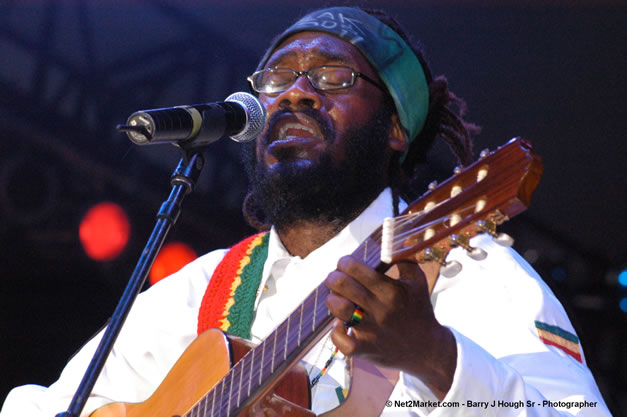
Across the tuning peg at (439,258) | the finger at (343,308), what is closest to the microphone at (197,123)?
the finger at (343,308)

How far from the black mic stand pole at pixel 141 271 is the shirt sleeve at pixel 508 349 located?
27.0 inches

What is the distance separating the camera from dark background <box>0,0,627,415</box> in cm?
449

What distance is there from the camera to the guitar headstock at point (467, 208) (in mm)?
1230

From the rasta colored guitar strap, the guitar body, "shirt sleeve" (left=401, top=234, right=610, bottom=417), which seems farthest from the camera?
the rasta colored guitar strap

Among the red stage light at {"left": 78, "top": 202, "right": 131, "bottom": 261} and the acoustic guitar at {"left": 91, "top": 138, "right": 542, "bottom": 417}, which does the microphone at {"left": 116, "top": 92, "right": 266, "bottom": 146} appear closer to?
the acoustic guitar at {"left": 91, "top": 138, "right": 542, "bottom": 417}

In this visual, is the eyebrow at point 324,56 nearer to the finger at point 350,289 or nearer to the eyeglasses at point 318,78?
the eyeglasses at point 318,78

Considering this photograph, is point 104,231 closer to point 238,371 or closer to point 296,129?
point 296,129

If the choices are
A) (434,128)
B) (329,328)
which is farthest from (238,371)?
(434,128)

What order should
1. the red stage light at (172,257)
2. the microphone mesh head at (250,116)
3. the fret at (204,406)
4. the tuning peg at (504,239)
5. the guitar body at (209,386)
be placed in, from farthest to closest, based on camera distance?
the red stage light at (172,257) < the microphone mesh head at (250,116) < the fret at (204,406) < the guitar body at (209,386) < the tuning peg at (504,239)

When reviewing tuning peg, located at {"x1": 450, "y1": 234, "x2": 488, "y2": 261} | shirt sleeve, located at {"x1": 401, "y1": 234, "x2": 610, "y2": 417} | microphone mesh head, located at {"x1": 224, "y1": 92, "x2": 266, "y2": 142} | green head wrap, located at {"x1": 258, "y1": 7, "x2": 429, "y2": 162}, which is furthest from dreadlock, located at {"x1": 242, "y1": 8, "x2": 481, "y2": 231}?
tuning peg, located at {"x1": 450, "y1": 234, "x2": 488, "y2": 261}

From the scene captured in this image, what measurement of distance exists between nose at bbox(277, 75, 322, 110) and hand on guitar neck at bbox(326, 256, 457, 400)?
1.15 metres

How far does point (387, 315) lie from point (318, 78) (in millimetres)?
1364

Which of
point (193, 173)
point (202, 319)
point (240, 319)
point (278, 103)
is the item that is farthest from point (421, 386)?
point (278, 103)

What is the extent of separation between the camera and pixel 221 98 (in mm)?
5039
